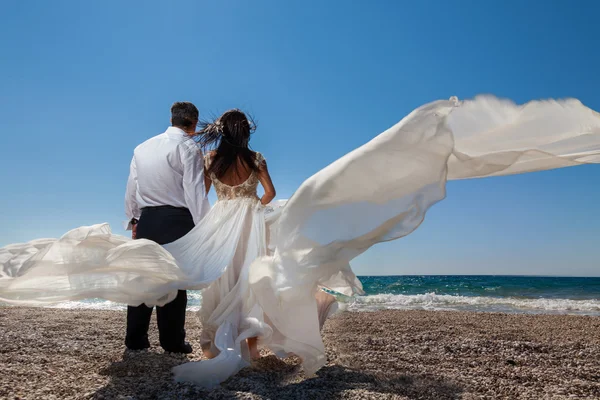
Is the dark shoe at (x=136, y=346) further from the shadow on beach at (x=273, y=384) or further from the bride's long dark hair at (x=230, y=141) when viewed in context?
→ the bride's long dark hair at (x=230, y=141)

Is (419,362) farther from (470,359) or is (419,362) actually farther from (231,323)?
(231,323)

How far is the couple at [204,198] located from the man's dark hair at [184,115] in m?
0.11

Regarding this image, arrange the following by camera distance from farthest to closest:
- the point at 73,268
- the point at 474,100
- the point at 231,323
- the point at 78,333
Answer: the point at 78,333 < the point at 231,323 < the point at 73,268 < the point at 474,100

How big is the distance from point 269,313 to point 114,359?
74.9 inches

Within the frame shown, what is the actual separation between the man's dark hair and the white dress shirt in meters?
0.12

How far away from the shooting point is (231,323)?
12.6 feet

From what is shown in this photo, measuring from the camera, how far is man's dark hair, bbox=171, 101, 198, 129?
454cm

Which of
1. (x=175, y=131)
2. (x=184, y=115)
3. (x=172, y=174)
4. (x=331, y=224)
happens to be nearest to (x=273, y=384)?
(x=331, y=224)

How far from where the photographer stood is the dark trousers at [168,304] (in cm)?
427

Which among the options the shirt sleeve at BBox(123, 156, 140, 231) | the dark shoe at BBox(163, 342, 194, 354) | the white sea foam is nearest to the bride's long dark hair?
the shirt sleeve at BBox(123, 156, 140, 231)

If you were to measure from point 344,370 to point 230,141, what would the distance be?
92.3 inches

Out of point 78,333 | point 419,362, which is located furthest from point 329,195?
point 78,333

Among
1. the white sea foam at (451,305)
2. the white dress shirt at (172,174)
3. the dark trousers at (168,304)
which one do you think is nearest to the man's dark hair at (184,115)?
the white dress shirt at (172,174)

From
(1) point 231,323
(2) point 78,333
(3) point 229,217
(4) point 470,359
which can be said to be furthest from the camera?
(2) point 78,333
